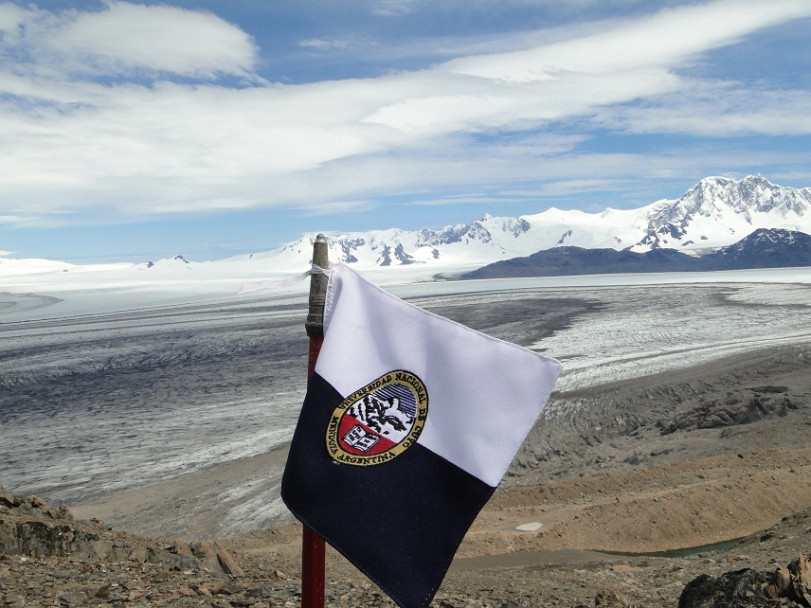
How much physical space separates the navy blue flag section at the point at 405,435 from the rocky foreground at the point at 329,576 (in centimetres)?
403

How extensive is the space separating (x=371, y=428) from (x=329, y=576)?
7.46m

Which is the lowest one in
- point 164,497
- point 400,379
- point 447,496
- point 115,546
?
point 164,497

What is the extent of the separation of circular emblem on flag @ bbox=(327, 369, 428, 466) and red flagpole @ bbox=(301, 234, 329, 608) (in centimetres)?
32

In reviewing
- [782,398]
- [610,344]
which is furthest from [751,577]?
[610,344]

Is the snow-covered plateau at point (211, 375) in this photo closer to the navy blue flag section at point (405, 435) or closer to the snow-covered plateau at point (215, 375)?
the snow-covered plateau at point (215, 375)

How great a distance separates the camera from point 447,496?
4.03 meters

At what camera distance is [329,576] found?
35.0 ft

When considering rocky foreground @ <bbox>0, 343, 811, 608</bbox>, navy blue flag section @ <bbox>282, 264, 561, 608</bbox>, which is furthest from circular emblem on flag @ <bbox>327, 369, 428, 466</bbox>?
rocky foreground @ <bbox>0, 343, 811, 608</bbox>

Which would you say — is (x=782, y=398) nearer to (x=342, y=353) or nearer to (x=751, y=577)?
(x=751, y=577)

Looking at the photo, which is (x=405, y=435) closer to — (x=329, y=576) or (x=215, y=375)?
(x=329, y=576)

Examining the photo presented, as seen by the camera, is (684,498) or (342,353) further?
(684,498)

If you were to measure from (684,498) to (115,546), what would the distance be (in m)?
11.6

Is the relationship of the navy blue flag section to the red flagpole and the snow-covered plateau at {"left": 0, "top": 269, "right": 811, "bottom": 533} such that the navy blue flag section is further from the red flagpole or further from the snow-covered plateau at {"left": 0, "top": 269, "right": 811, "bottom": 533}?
the snow-covered plateau at {"left": 0, "top": 269, "right": 811, "bottom": 533}

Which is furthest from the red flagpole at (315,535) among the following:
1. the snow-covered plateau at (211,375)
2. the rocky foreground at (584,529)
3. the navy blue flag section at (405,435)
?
the rocky foreground at (584,529)
